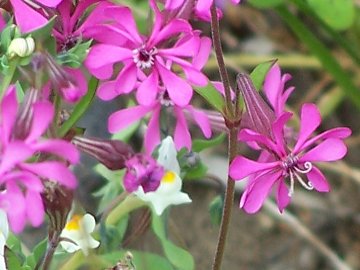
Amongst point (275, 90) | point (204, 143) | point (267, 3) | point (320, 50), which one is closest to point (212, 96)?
point (275, 90)

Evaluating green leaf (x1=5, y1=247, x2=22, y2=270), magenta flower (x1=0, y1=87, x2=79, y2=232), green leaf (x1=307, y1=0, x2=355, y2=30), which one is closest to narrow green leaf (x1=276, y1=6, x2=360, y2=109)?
green leaf (x1=307, y1=0, x2=355, y2=30)

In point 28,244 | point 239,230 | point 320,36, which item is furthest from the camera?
point 320,36

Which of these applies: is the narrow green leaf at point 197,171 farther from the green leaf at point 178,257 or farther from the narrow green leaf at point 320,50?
the narrow green leaf at point 320,50

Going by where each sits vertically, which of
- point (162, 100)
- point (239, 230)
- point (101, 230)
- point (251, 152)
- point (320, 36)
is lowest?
point (239, 230)

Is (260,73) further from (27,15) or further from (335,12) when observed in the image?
(335,12)

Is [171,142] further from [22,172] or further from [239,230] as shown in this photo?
[239,230]

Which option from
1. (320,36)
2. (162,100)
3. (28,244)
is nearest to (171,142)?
(162,100)

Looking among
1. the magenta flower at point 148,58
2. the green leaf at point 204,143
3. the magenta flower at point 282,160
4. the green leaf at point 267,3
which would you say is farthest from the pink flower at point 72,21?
the green leaf at point 267,3
